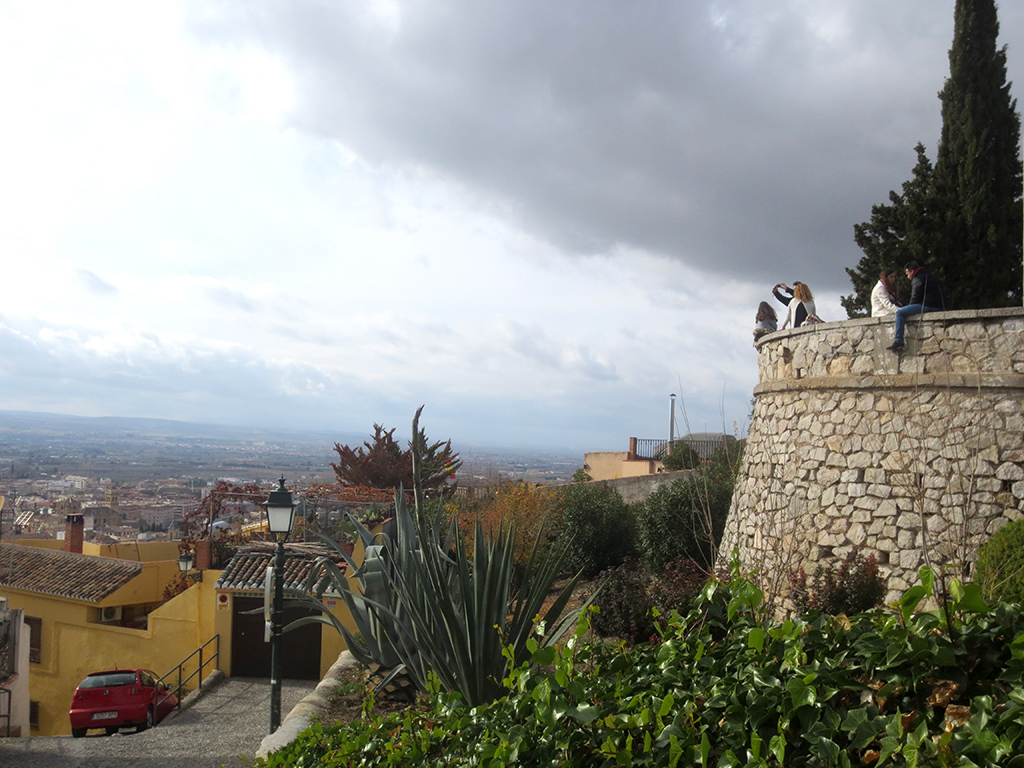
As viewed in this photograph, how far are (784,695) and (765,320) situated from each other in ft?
31.2

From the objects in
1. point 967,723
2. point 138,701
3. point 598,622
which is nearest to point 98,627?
point 138,701

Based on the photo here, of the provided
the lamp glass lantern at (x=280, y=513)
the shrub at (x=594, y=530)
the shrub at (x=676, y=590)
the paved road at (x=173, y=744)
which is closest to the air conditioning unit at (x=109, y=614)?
the paved road at (x=173, y=744)

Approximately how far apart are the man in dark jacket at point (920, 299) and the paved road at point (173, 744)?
843 centimetres

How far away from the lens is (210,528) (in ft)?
72.0

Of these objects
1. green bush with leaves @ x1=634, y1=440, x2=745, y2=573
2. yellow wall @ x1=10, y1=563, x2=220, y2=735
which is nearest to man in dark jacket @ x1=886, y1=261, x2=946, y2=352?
green bush with leaves @ x1=634, y1=440, x2=745, y2=573

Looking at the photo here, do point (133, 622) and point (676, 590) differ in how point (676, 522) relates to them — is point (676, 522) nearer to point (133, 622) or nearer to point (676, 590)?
point (676, 590)

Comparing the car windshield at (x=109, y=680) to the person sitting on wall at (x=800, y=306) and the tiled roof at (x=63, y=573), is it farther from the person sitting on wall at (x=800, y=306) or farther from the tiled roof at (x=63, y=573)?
the person sitting on wall at (x=800, y=306)

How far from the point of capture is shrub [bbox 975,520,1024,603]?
5887 mm

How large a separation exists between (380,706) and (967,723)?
4608mm

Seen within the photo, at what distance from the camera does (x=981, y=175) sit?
1436cm

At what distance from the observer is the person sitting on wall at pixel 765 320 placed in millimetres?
10578

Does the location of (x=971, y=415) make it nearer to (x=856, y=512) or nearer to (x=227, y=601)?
(x=856, y=512)

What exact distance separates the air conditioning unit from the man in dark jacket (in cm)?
2127

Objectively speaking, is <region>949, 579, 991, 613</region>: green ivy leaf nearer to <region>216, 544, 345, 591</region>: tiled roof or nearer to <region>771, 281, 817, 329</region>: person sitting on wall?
<region>771, 281, 817, 329</region>: person sitting on wall
